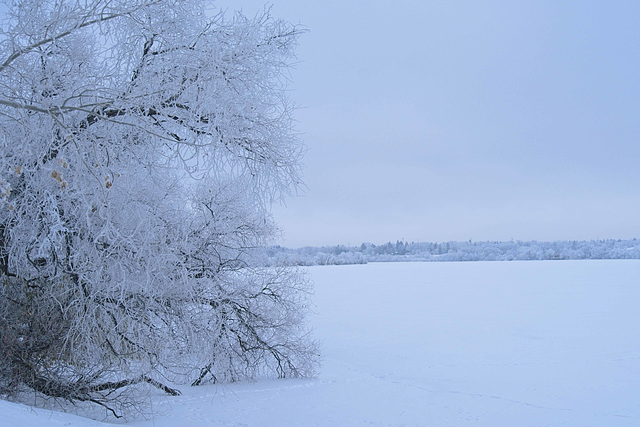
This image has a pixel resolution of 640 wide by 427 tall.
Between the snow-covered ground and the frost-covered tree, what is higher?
the frost-covered tree

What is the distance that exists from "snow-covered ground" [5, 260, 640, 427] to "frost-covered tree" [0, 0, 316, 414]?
157cm

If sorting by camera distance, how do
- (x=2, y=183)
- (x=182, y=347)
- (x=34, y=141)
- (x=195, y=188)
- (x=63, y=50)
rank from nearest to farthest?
(x=2, y=183)
(x=34, y=141)
(x=63, y=50)
(x=182, y=347)
(x=195, y=188)

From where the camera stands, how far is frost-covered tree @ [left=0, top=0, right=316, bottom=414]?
217 inches

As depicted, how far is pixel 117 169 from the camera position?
6344 millimetres

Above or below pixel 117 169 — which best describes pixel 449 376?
below

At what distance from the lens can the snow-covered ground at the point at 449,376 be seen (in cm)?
916

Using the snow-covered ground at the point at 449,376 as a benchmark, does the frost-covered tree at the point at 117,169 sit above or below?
above

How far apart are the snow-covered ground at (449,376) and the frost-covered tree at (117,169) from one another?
1.57m

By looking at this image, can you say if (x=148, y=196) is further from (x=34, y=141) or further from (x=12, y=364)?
(x=12, y=364)

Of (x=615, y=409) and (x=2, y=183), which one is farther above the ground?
(x=2, y=183)

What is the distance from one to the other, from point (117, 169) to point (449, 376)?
371 inches

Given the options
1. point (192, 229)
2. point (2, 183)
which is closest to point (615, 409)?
point (192, 229)

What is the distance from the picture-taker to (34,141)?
19.5 ft

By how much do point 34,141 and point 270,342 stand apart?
25.7ft
